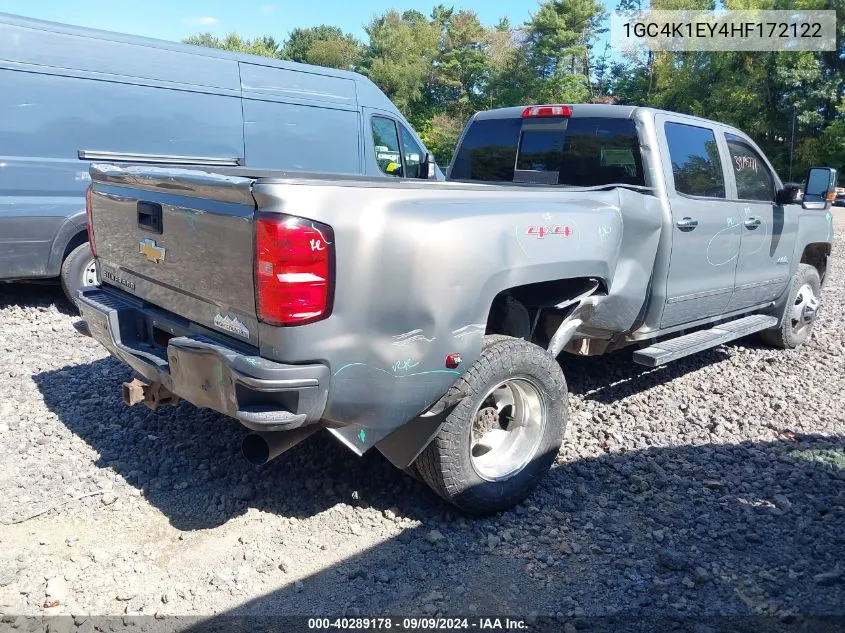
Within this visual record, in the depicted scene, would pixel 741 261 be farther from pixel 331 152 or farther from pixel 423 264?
pixel 331 152

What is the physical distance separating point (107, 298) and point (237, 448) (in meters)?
1.11

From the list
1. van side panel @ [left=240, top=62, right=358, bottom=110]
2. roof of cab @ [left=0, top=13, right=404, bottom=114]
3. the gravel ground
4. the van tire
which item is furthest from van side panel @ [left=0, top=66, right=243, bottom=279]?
the gravel ground

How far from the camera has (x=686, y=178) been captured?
4.52m

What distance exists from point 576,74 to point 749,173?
41.5 meters

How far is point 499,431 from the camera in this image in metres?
3.57

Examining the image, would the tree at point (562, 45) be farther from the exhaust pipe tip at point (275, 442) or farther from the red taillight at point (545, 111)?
the exhaust pipe tip at point (275, 442)

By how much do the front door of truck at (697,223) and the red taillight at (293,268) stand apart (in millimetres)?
2539

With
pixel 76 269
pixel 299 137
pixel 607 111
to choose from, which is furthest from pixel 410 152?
pixel 607 111

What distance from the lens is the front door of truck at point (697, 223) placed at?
4.32 m

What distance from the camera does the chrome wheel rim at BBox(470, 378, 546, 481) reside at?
11.3ft

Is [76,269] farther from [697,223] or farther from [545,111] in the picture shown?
[697,223]

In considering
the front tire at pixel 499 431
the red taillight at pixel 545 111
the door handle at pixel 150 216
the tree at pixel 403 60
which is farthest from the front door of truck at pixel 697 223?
the tree at pixel 403 60

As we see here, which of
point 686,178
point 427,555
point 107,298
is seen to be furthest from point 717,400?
point 107,298

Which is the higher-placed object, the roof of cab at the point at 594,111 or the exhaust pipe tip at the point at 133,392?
the roof of cab at the point at 594,111
